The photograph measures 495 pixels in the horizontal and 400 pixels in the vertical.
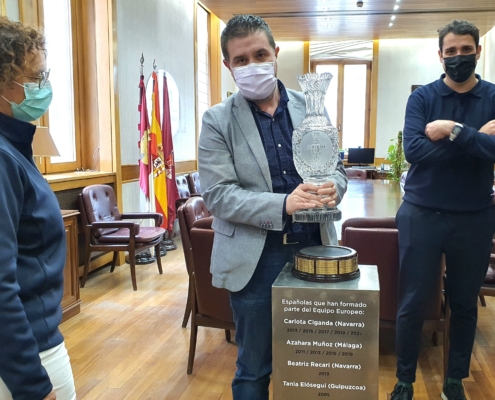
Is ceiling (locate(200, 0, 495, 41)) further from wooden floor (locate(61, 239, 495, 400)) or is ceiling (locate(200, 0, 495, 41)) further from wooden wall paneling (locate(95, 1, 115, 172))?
wooden floor (locate(61, 239, 495, 400))

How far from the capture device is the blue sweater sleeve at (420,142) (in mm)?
1917

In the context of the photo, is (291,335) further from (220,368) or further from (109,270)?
(109,270)

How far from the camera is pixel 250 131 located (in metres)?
1.37

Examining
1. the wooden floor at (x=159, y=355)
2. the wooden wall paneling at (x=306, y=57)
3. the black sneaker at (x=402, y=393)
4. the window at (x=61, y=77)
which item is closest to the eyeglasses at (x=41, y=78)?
the wooden floor at (x=159, y=355)

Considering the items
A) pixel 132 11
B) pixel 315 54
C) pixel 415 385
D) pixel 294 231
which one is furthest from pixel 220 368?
pixel 315 54

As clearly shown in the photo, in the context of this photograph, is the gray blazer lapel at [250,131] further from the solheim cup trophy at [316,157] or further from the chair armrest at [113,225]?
the chair armrest at [113,225]

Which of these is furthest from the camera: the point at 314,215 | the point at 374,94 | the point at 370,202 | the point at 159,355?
the point at 374,94

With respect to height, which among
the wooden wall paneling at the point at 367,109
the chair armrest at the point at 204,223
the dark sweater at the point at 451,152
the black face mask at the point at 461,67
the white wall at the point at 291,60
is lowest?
the chair armrest at the point at 204,223

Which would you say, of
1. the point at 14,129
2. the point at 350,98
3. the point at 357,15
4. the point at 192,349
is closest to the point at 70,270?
the point at 192,349

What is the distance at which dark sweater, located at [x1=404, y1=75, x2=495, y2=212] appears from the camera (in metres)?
1.91

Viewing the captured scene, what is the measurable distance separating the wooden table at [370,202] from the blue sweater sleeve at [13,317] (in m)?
2.25

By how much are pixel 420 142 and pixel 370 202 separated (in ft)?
7.27

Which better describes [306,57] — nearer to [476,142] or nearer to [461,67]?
[461,67]

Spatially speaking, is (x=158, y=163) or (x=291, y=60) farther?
(x=291, y=60)
